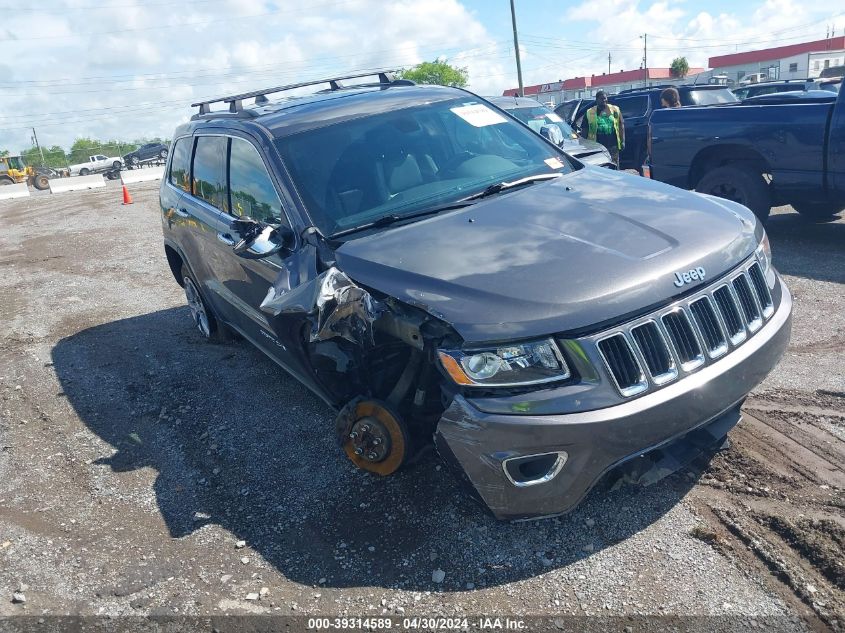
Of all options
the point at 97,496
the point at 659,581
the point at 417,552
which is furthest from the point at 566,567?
the point at 97,496

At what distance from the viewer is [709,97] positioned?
1352 cm

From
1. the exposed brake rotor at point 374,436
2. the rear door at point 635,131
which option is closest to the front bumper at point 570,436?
the exposed brake rotor at point 374,436

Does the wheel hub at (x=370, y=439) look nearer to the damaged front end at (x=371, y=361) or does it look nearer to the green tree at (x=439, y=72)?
the damaged front end at (x=371, y=361)

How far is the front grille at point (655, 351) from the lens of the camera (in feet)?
9.12

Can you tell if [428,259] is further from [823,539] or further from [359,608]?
[823,539]

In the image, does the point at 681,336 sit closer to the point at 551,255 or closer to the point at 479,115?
the point at 551,255

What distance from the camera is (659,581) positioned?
2.82 metres

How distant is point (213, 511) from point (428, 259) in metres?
1.80

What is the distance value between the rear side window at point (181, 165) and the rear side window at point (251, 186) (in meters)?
1.18

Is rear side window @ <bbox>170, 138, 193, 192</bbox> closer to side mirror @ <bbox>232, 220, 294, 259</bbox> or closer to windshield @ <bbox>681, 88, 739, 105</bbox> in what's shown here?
side mirror @ <bbox>232, 220, 294, 259</bbox>

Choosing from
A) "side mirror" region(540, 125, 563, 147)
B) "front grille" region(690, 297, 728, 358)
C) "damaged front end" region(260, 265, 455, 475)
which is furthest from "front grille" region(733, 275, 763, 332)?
"side mirror" region(540, 125, 563, 147)

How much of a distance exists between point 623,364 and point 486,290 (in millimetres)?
615

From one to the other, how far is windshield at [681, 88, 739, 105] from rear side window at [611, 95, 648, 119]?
108 centimetres

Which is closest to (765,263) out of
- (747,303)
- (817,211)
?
(747,303)
